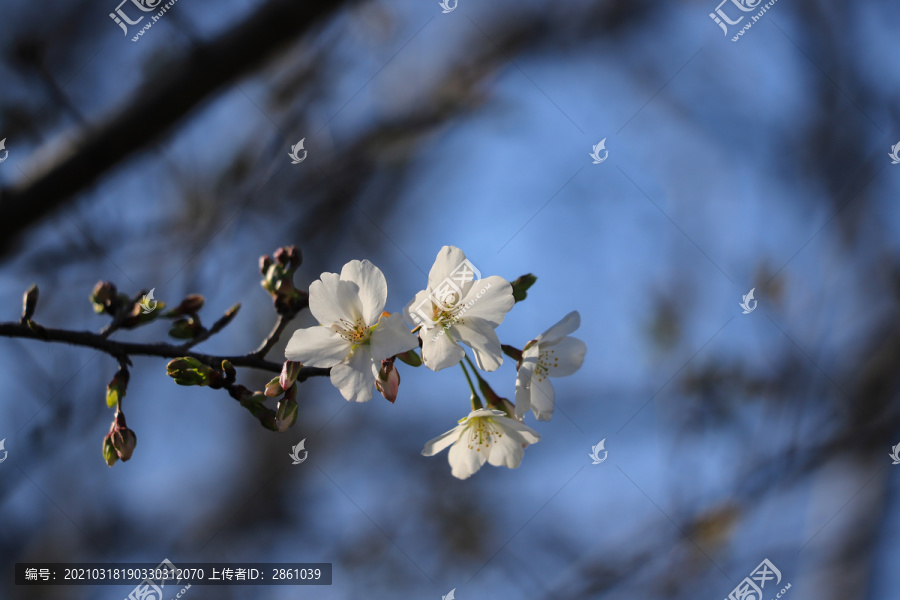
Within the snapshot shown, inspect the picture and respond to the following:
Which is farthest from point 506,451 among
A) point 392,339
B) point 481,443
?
point 392,339

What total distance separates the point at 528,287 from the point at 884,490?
3122mm

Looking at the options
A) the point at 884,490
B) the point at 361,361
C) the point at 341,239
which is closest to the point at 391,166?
the point at 341,239

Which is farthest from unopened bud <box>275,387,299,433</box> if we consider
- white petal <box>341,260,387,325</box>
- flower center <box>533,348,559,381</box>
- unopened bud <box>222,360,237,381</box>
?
flower center <box>533,348,559,381</box>

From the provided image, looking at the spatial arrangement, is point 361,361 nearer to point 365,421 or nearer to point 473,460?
point 473,460

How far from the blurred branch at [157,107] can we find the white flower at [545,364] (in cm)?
133

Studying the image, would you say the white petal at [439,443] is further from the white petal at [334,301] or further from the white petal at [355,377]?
the white petal at [334,301]

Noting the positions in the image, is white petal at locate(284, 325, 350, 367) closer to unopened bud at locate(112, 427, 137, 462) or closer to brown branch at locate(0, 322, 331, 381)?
brown branch at locate(0, 322, 331, 381)

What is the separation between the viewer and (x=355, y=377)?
4.21 ft

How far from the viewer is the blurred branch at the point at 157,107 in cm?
192

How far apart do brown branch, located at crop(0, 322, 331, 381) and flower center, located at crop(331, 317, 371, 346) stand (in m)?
0.10

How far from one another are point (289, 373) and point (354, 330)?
0.19 m

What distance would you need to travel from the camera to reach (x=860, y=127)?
13.1 ft

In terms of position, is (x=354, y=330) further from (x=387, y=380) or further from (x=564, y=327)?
(x=564, y=327)

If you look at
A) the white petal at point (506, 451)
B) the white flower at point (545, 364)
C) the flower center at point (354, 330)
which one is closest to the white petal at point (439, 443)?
the white petal at point (506, 451)
